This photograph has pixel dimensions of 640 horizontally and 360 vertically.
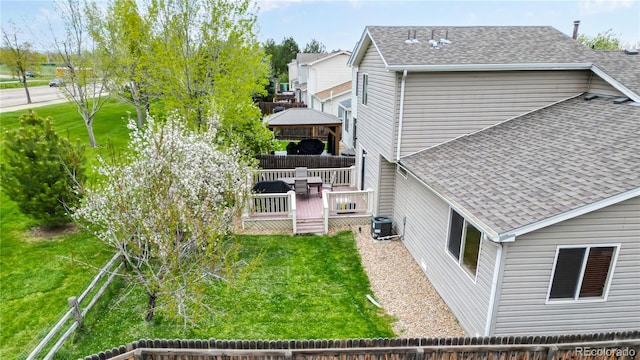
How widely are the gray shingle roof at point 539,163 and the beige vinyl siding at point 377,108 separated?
1.21 m

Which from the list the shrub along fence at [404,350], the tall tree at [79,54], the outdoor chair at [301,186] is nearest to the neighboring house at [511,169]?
the shrub along fence at [404,350]

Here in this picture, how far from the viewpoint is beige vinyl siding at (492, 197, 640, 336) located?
5.95m

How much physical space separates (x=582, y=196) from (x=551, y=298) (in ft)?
6.36

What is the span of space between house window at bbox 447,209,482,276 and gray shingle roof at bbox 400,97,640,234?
0.67 metres

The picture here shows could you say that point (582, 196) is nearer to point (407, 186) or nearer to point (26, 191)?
point (407, 186)

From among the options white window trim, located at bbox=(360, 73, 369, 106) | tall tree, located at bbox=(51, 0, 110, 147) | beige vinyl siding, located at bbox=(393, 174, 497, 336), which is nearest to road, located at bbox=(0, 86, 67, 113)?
tall tree, located at bbox=(51, 0, 110, 147)

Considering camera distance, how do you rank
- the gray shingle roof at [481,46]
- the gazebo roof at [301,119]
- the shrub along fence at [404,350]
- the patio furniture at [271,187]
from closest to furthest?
1. the shrub along fence at [404,350]
2. the gray shingle roof at [481,46]
3. the patio furniture at [271,187]
4. the gazebo roof at [301,119]

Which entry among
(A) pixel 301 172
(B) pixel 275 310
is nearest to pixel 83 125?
(A) pixel 301 172

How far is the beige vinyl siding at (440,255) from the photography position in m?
6.66

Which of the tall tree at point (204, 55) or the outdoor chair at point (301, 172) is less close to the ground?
the tall tree at point (204, 55)

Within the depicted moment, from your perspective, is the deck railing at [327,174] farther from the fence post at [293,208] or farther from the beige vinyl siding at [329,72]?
the beige vinyl siding at [329,72]

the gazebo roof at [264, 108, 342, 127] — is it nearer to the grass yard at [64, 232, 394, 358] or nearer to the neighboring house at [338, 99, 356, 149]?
the neighboring house at [338, 99, 356, 149]

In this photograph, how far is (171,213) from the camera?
21.7 ft

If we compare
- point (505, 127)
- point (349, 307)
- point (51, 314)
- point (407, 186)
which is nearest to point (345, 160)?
point (407, 186)
